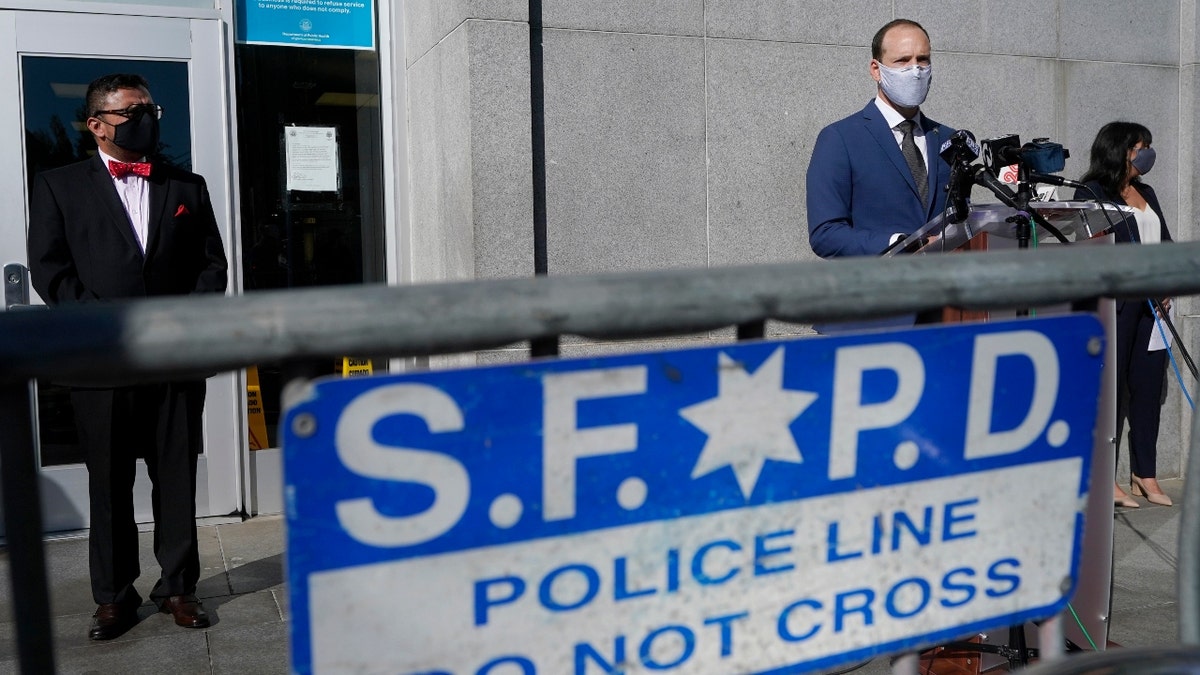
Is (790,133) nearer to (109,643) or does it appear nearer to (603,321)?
(109,643)

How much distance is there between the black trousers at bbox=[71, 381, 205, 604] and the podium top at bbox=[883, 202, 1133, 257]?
280 cm

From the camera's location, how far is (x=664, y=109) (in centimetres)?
555

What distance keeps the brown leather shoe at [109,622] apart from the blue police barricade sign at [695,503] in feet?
11.2

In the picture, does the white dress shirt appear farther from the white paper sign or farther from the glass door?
the white paper sign

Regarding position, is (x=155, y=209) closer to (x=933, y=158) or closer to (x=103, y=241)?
(x=103, y=241)

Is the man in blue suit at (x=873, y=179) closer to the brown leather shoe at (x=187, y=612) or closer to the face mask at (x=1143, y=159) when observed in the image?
the brown leather shoe at (x=187, y=612)

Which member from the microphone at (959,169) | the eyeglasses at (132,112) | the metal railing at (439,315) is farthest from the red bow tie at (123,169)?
the metal railing at (439,315)

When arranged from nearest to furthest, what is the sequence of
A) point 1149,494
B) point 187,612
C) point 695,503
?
point 695,503 < point 187,612 < point 1149,494

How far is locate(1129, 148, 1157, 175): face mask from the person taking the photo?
6.05m

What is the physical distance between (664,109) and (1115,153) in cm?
254

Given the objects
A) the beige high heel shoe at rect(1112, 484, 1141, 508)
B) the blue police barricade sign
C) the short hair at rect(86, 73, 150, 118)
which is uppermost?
the short hair at rect(86, 73, 150, 118)

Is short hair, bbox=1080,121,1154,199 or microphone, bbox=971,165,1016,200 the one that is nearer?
microphone, bbox=971,165,1016,200

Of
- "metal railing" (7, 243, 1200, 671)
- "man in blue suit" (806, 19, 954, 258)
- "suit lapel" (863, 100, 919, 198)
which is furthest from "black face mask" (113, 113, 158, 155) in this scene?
"metal railing" (7, 243, 1200, 671)

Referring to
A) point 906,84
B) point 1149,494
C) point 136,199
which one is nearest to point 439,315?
point 906,84
